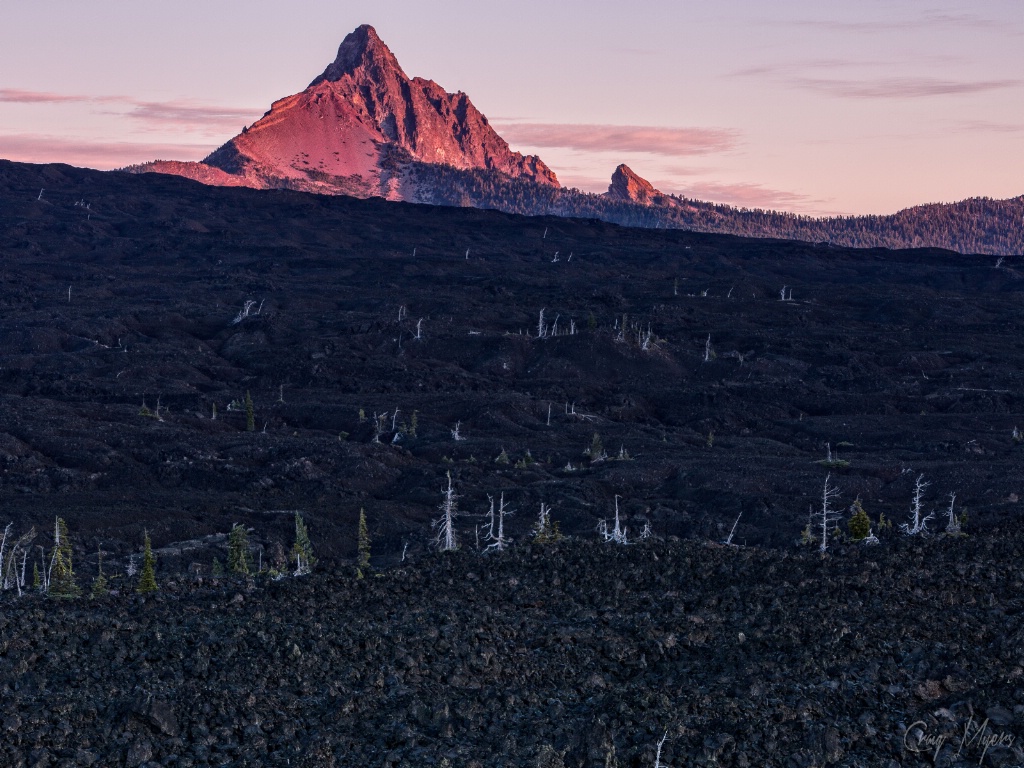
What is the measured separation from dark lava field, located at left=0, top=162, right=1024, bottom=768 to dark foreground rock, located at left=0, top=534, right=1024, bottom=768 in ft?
0.22

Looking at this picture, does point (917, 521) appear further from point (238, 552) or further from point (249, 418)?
point (249, 418)

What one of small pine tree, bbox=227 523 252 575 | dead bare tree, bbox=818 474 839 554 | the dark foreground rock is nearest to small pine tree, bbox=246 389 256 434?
dead bare tree, bbox=818 474 839 554

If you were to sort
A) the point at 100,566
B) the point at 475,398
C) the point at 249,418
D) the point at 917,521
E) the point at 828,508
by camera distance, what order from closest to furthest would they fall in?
the point at 917,521 < the point at 100,566 < the point at 828,508 < the point at 249,418 < the point at 475,398

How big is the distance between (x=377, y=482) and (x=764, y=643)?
54558mm

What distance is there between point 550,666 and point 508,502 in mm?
47208

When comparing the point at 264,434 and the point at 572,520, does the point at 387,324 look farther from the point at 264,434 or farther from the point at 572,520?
the point at 572,520

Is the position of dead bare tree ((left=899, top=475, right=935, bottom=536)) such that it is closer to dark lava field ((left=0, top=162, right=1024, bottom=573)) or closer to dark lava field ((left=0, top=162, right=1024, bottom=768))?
dark lava field ((left=0, top=162, right=1024, bottom=768))

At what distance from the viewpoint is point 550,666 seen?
57.5ft

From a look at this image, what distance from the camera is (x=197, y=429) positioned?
85.2 m

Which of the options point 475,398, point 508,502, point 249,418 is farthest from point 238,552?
point 475,398

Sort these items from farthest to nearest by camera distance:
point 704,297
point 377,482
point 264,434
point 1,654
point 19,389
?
point 704,297, point 19,389, point 264,434, point 377,482, point 1,654

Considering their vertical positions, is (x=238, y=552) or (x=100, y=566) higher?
(x=238, y=552)

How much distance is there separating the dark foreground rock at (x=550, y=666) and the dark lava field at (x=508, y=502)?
0.07 m

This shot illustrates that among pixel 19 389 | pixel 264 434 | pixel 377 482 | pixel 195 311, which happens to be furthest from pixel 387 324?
pixel 377 482
